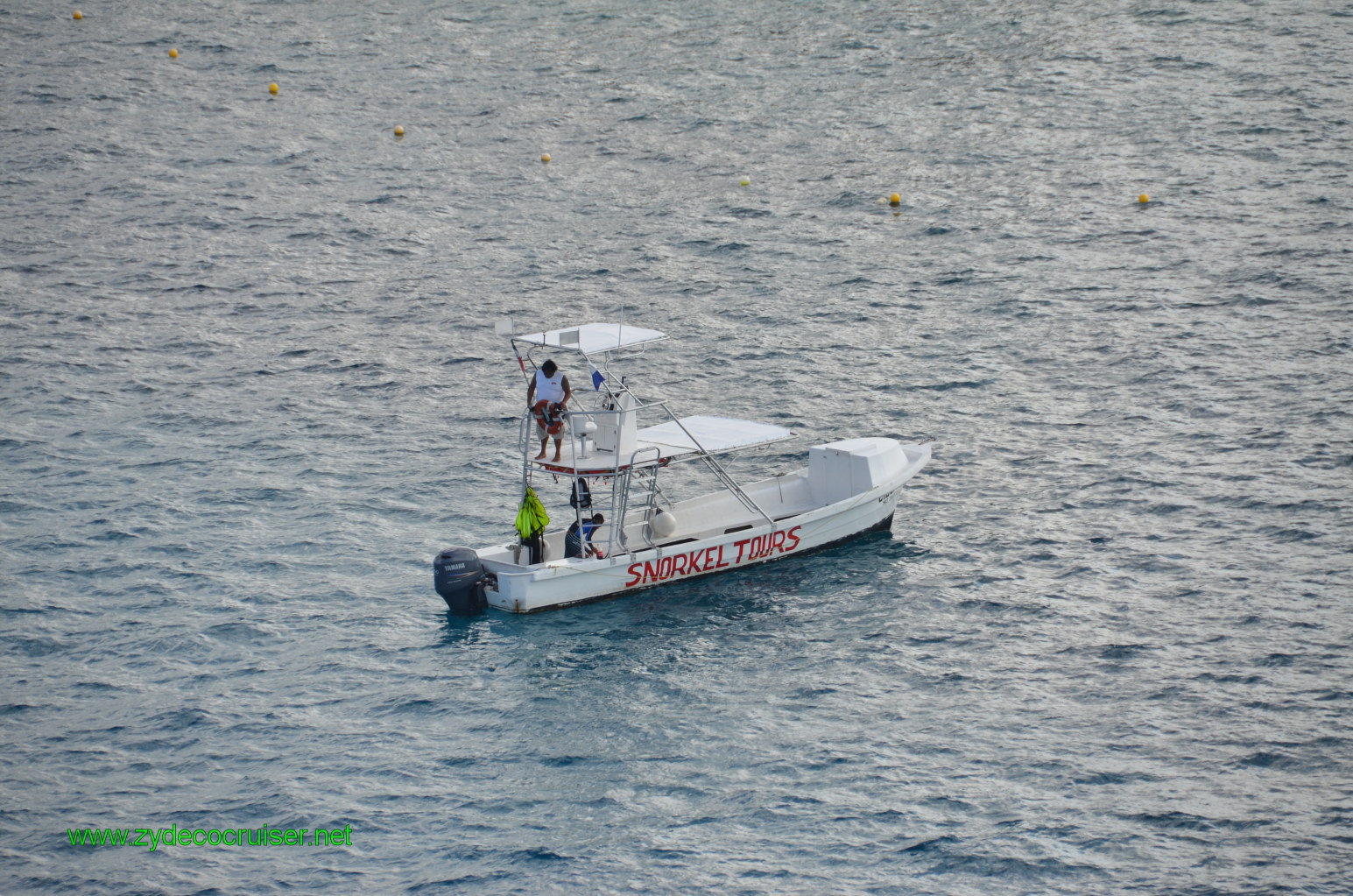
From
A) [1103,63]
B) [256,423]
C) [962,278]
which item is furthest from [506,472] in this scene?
[1103,63]

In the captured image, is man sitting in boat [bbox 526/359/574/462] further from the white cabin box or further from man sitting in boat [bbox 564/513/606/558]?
the white cabin box

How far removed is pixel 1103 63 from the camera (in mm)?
54094

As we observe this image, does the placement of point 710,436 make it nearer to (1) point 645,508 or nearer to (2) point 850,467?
(1) point 645,508

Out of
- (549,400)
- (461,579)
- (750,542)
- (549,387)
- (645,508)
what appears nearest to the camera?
(461,579)

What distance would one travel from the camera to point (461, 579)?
25.0 metres

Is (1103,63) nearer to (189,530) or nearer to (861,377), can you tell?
(861,377)

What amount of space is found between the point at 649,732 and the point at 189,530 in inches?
460

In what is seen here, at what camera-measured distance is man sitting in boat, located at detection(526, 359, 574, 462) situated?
25.7 m

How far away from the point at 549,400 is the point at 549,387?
0.84 feet

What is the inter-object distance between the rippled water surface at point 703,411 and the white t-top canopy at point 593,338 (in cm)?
451

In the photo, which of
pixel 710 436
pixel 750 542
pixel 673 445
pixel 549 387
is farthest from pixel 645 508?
pixel 549 387

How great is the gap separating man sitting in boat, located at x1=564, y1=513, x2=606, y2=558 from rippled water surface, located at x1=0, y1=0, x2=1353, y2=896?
3.26 ft

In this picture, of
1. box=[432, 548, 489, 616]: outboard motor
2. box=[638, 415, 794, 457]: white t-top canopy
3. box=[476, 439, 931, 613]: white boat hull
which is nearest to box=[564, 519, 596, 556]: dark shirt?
box=[476, 439, 931, 613]: white boat hull

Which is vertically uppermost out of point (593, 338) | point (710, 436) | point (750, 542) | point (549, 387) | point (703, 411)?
point (593, 338)
